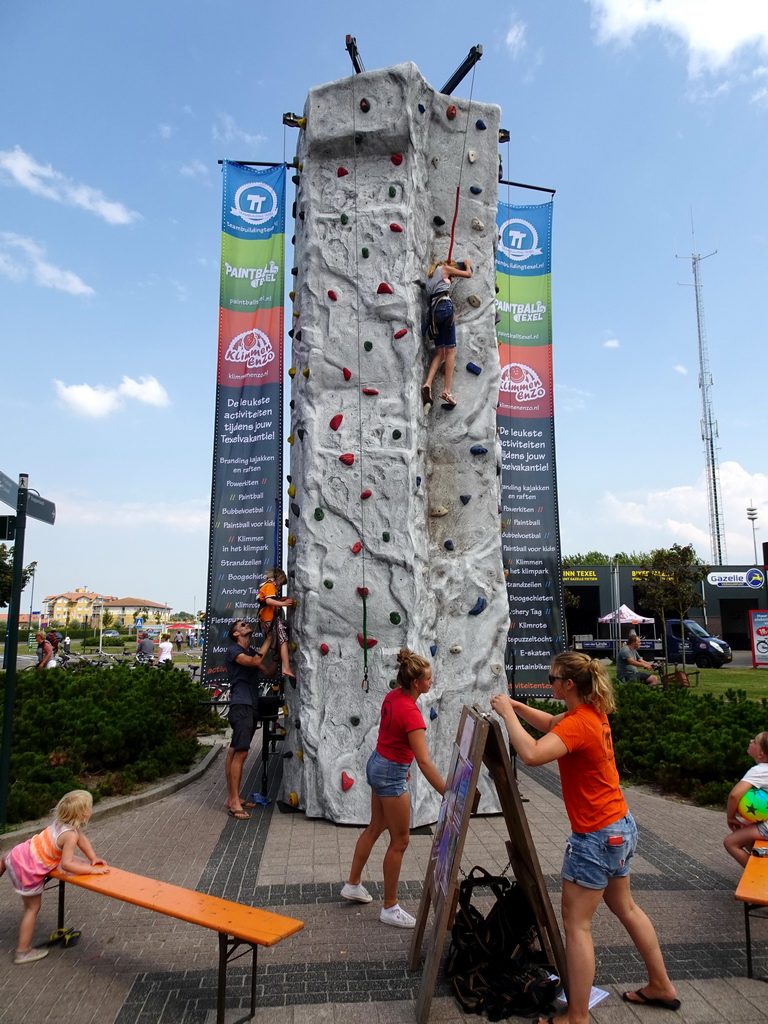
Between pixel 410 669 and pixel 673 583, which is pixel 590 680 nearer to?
pixel 410 669

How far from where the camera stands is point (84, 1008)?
3.59 m

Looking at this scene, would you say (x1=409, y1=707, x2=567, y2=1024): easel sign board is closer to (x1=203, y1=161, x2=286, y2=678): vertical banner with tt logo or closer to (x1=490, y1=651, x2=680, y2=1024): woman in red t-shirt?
(x1=490, y1=651, x2=680, y2=1024): woman in red t-shirt

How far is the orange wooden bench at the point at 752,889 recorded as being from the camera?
12.3 feet

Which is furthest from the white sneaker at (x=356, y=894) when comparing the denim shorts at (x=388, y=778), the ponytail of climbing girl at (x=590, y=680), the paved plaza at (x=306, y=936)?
the ponytail of climbing girl at (x=590, y=680)

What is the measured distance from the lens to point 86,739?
8.01 metres

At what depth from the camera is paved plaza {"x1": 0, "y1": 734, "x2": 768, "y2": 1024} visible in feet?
11.8

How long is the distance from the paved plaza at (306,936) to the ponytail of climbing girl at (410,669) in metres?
1.48

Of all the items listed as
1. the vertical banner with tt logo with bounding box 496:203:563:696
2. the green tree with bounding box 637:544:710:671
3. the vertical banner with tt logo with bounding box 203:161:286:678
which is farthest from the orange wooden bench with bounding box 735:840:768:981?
the green tree with bounding box 637:544:710:671

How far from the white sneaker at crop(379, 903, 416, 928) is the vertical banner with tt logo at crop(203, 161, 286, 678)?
5.81 metres

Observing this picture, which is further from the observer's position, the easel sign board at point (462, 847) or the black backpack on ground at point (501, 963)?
the black backpack on ground at point (501, 963)

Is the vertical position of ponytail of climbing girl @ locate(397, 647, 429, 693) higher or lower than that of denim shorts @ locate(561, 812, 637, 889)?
higher

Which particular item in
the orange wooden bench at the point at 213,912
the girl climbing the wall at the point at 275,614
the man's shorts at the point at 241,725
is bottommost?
the orange wooden bench at the point at 213,912

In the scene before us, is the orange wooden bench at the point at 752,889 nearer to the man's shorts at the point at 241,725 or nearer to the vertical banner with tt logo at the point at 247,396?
the man's shorts at the point at 241,725

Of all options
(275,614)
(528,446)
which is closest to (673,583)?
(528,446)
